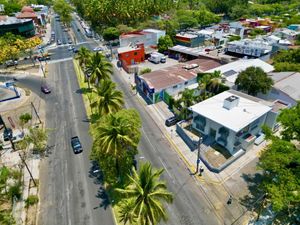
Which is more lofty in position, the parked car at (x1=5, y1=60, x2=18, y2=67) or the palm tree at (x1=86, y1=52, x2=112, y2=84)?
the palm tree at (x1=86, y1=52, x2=112, y2=84)

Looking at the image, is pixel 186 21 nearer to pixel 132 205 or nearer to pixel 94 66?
pixel 94 66

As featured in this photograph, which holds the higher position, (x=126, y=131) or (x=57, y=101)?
(x=126, y=131)

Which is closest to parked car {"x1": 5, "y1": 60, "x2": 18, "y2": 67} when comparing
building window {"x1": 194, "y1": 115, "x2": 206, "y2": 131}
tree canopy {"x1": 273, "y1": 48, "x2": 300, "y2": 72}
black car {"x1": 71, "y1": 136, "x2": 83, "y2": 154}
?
black car {"x1": 71, "y1": 136, "x2": 83, "y2": 154}

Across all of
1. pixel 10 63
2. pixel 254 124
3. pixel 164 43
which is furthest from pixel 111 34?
pixel 254 124

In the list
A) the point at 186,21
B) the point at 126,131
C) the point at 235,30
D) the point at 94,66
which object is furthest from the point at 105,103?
the point at 186,21

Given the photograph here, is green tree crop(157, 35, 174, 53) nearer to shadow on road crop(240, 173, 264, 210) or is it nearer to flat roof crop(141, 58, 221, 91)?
flat roof crop(141, 58, 221, 91)

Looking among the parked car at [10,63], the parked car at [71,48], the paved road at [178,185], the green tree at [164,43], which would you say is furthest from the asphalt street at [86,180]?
the parked car at [71,48]
